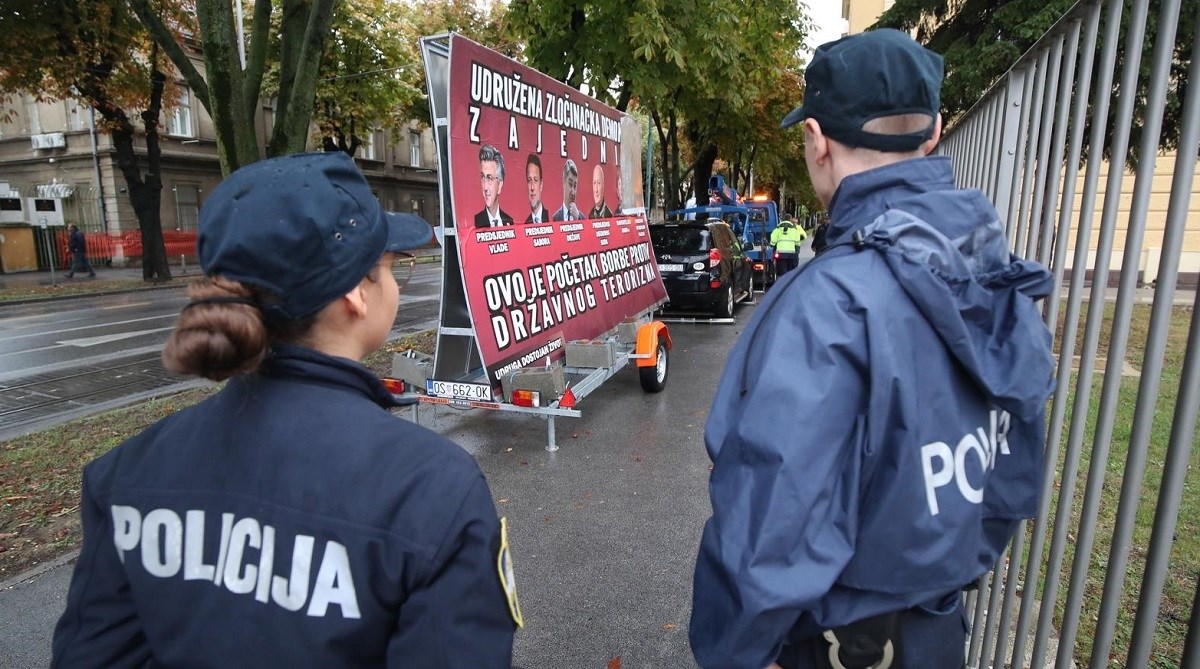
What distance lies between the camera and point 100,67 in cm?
1755

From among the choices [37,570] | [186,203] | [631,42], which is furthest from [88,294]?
[37,570]

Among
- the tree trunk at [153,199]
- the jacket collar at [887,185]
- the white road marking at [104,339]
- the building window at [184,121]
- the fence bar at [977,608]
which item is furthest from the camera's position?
the building window at [184,121]

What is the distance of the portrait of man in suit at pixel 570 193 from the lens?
7.21m

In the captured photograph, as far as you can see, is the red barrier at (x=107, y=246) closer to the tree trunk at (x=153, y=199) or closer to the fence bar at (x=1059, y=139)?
the tree trunk at (x=153, y=199)

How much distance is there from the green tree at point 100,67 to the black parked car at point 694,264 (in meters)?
10.7

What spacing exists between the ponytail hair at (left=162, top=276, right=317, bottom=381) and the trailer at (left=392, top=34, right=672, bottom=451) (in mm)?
3723

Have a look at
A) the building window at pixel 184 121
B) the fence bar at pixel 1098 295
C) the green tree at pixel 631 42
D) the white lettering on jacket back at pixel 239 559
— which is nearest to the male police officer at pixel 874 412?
the fence bar at pixel 1098 295

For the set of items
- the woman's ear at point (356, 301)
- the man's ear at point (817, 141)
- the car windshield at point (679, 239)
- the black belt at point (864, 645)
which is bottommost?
the black belt at point (864, 645)

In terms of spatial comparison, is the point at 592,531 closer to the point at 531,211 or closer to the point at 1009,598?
the point at 1009,598

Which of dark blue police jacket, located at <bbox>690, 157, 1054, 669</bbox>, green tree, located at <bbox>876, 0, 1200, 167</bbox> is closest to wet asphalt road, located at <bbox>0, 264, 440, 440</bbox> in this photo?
dark blue police jacket, located at <bbox>690, 157, 1054, 669</bbox>

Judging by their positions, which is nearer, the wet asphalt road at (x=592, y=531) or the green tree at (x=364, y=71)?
the wet asphalt road at (x=592, y=531)

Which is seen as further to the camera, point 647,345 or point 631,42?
point 631,42

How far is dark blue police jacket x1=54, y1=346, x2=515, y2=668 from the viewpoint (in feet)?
3.76

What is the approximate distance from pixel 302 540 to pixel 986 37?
12.2 metres
